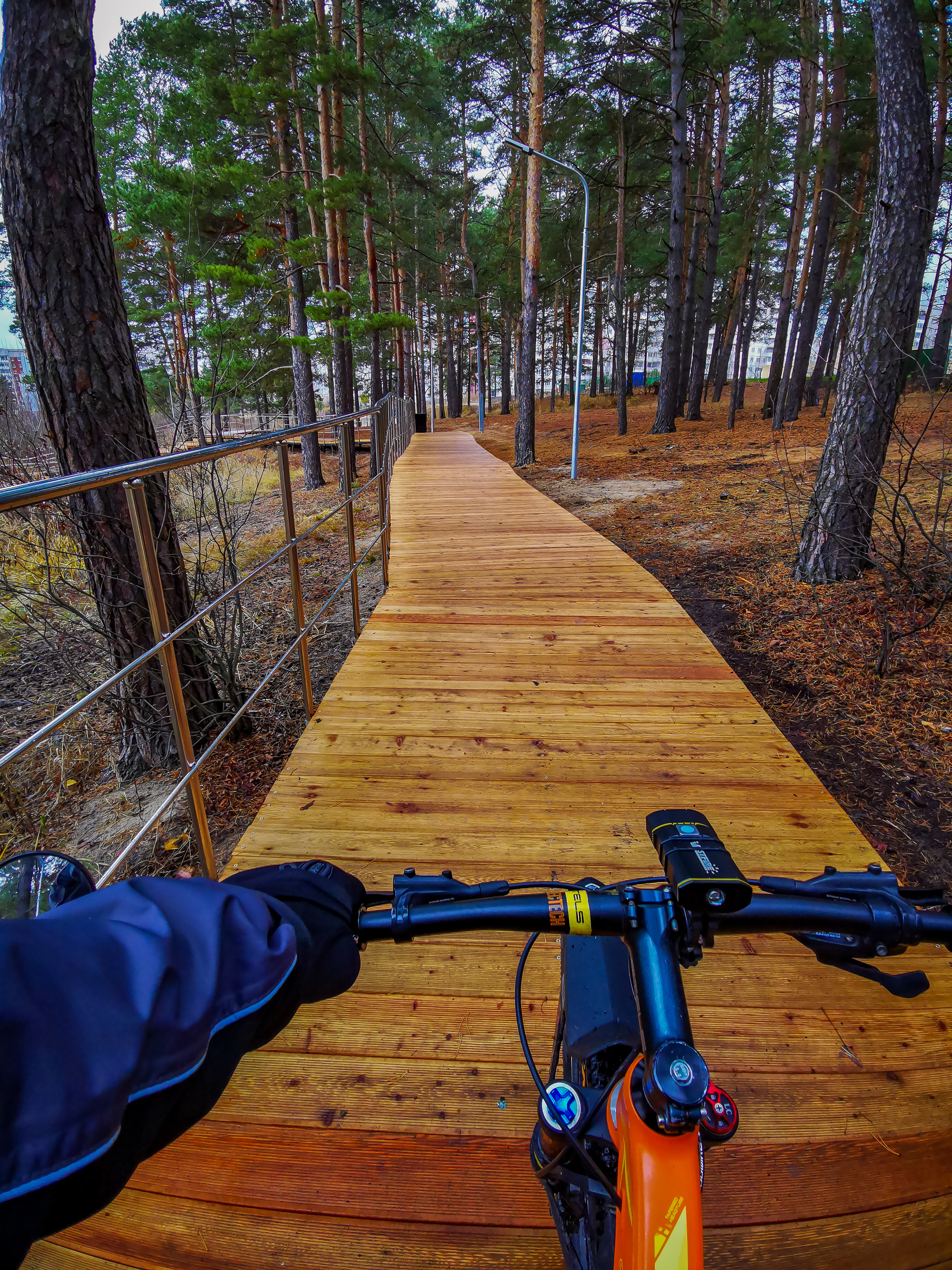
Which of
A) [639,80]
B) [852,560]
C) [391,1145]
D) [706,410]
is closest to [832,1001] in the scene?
[391,1145]

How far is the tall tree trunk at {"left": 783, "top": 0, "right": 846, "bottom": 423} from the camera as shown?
37.4 ft

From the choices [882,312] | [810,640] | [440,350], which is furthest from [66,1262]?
[440,350]

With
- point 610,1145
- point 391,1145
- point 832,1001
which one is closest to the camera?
point 610,1145

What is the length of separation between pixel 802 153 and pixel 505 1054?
53.2 ft

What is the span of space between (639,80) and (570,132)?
174cm

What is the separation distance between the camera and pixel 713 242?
15.1 m

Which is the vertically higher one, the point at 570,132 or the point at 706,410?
the point at 570,132

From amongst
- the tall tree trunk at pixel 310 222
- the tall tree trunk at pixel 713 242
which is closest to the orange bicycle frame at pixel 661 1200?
the tall tree trunk at pixel 310 222

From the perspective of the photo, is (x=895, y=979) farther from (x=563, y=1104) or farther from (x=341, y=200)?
(x=341, y=200)

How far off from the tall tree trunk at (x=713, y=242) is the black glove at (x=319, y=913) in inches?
622

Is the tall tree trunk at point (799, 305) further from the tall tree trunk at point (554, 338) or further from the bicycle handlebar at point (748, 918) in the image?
the tall tree trunk at point (554, 338)

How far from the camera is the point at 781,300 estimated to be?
14.4 meters

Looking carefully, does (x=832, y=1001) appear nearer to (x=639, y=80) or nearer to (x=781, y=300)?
(x=781, y=300)

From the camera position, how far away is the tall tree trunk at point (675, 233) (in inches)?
476
